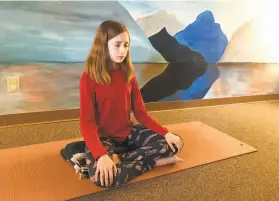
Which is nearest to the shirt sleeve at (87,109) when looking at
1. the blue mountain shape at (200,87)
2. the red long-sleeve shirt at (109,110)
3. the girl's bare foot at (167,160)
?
the red long-sleeve shirt at (109,110)

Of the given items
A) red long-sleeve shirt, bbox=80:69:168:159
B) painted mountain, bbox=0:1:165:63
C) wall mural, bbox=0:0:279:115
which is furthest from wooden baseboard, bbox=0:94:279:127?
red long-sleeve shirt, bbox=80:69:168:159

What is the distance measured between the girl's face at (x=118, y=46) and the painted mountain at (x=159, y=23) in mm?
873

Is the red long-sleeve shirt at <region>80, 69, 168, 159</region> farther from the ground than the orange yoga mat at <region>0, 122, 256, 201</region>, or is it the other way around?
the red long-sleeve shirt at <region>80, 69, 168, 159</region>

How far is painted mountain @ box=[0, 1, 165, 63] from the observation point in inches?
61.7

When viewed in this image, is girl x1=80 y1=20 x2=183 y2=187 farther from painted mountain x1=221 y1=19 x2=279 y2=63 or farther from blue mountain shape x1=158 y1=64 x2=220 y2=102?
painted mountain x1=221 y1=19 x2=279 y2=63

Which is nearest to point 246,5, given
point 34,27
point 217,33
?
point 217,33

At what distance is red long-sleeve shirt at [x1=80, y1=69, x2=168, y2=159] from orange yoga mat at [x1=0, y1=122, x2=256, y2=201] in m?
0.17

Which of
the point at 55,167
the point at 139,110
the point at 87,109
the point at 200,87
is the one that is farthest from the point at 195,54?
the point at 55,167

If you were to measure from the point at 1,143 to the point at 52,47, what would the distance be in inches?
24.4

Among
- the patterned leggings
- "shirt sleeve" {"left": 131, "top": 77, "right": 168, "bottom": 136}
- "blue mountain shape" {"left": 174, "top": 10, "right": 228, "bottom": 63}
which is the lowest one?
the patterned leggings

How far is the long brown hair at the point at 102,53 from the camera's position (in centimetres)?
110

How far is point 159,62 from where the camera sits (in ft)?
6.76

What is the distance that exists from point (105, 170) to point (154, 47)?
1.21 m

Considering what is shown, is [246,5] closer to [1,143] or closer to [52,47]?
[52,47]
